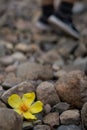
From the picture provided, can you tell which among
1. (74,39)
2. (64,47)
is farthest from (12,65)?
(74,39)

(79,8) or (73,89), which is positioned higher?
(79,8)

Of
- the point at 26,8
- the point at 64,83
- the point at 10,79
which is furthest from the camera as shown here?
the point at 26,8

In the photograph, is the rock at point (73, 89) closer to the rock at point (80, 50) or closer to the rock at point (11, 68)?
the rock at point (11, 68)

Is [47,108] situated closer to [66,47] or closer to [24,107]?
[24,107]

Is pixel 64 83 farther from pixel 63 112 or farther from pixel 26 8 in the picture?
pixel 26 8

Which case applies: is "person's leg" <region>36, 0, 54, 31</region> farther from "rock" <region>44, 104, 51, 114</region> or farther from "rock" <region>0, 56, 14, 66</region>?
"rock" <region>44, 104, 51, 114</region>

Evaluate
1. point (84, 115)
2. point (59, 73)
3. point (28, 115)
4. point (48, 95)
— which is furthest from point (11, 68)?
point (84, 115)
